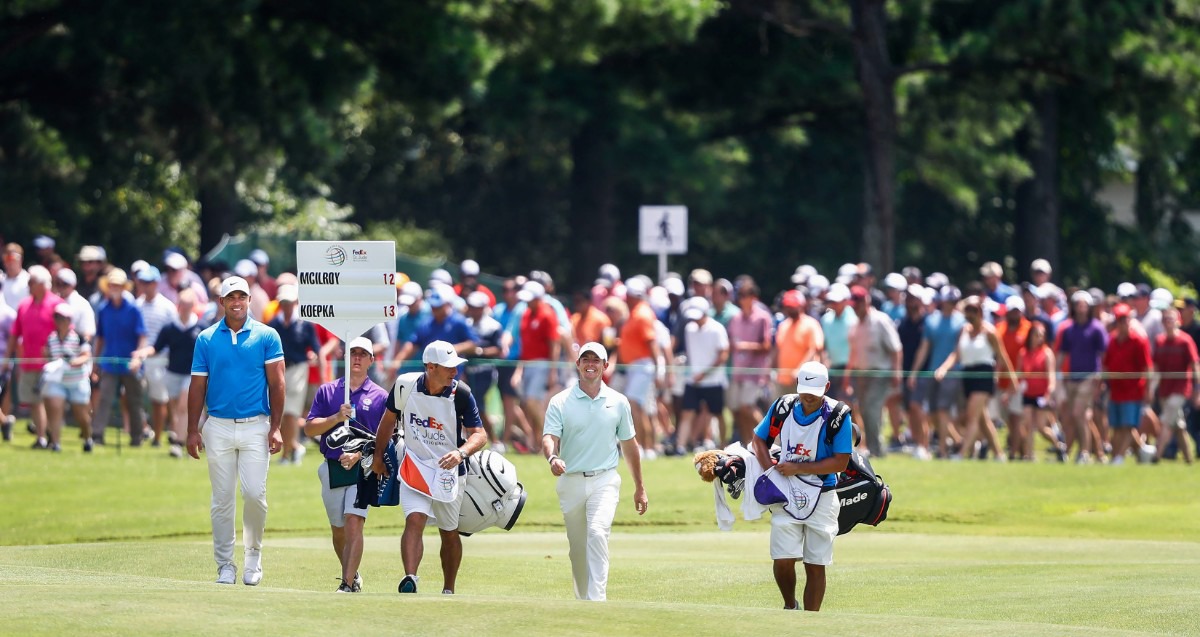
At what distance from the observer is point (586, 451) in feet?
40.3

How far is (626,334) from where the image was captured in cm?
2184

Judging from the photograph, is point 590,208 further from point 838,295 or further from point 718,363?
point 838,295

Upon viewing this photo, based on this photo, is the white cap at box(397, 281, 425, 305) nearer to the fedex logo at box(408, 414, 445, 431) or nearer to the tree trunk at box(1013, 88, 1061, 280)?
the fedex logo at box(408, 414, 445, 431)

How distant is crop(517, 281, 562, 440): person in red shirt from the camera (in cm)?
2161

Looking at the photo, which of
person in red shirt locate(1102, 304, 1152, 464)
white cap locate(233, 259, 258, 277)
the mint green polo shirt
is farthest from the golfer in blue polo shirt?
person in red shirt locate(1102, 304, 1152, 464)

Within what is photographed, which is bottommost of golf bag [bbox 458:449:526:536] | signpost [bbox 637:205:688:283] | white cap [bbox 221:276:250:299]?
golf bag [bbox 458:449:526:536]

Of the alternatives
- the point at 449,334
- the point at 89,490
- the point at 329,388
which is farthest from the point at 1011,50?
the point at 329,388

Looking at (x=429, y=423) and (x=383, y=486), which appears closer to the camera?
(x=429, y=423)

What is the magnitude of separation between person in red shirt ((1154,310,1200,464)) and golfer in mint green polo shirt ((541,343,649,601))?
1090 cm

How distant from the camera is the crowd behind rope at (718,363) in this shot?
20.8m

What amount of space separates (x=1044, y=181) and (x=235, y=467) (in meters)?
27.9

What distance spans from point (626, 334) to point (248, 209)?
1769cm

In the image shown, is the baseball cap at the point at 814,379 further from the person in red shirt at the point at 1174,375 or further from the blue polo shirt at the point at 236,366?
the person in red shirt at the point at 1174,375

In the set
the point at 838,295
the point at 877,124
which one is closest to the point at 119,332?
the point at 838,295
